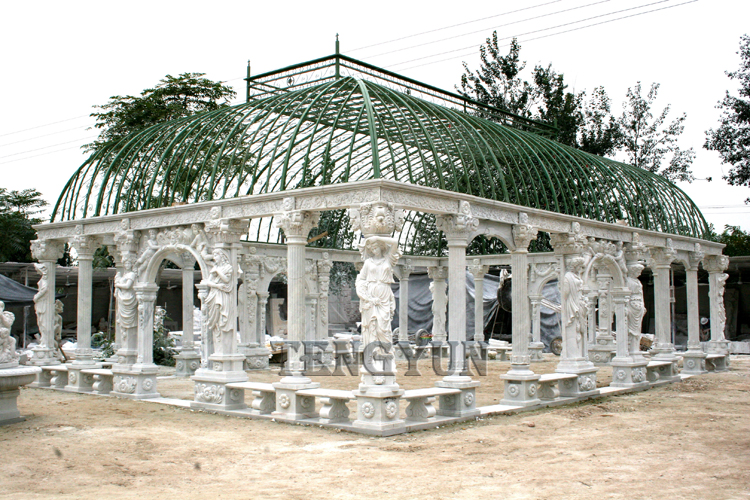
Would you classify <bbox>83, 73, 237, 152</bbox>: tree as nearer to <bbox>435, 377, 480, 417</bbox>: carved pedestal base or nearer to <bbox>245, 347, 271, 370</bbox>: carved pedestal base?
<bbox>245, 347, 271, 370</bbox>: carved pedestal base

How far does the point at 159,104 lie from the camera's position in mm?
25797

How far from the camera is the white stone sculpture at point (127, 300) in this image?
14.4 meters

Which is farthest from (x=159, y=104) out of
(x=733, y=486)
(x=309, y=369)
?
(x=733, y=486)

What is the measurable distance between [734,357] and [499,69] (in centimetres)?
1783

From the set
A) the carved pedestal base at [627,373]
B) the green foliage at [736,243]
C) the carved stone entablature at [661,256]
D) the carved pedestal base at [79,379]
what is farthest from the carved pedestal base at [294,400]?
the green foliage at [736,243]

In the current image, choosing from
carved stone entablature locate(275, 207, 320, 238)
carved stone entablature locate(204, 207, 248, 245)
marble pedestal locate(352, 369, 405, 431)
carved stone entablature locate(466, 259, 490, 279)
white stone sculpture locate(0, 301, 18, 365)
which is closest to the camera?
marble pedestal locate(352, 369, 405, 431)

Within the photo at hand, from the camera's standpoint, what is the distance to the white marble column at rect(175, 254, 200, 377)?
17.2 m

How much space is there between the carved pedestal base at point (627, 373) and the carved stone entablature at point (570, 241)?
3.15 metres

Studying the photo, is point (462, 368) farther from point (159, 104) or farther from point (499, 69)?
point (499, 69)

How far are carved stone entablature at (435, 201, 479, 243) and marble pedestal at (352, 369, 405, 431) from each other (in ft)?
9.48

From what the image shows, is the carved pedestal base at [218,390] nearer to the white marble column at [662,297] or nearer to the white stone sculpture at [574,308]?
the white stone sculpture at [574,308]

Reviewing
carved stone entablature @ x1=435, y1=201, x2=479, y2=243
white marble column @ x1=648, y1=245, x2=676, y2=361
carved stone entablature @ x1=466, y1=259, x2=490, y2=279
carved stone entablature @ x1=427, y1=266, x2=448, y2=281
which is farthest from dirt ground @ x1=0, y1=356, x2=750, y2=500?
carved stone entablature @ x1=427, y1=266, x2=448, y2=281

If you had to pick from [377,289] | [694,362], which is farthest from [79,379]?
[694,362]

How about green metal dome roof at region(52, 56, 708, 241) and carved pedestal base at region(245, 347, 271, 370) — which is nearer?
green metal dome roof at region(52, 56, 708, 241)
